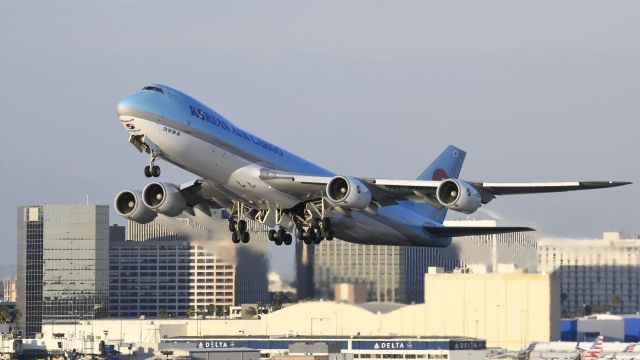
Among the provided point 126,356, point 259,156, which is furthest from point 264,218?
point 126,356

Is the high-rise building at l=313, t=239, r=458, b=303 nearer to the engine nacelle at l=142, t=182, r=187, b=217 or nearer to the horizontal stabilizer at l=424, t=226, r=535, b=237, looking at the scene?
the horizontal stabilizer at l=424, t=226, r=535, b=237

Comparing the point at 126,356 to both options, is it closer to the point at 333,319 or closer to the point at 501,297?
the point at 333,319

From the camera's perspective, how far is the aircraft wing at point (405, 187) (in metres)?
66.8

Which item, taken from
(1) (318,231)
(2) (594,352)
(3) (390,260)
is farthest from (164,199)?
(2) (594,352)

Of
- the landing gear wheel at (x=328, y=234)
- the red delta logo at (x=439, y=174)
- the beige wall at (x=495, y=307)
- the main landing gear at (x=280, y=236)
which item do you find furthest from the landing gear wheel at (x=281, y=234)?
the beige wall at (x=495, y=307)

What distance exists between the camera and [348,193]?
66500 millimetres

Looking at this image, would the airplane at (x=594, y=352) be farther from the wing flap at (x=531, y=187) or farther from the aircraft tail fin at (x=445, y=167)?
the wing flap at (x=531, y=187)

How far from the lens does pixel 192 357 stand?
13112 centimetres

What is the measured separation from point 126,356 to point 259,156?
80.5 metres

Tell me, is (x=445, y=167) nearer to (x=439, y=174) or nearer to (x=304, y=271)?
(x=439, y=174)

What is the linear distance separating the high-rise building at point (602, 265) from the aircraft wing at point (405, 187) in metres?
38.1

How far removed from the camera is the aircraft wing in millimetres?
→ 66750

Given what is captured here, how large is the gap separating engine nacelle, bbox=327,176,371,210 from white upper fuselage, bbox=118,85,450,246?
225 cm

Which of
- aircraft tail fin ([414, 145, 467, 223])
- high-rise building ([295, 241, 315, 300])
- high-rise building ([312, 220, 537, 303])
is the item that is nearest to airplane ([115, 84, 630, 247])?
aircraft tail fin ([414, 145, 467, 223])
